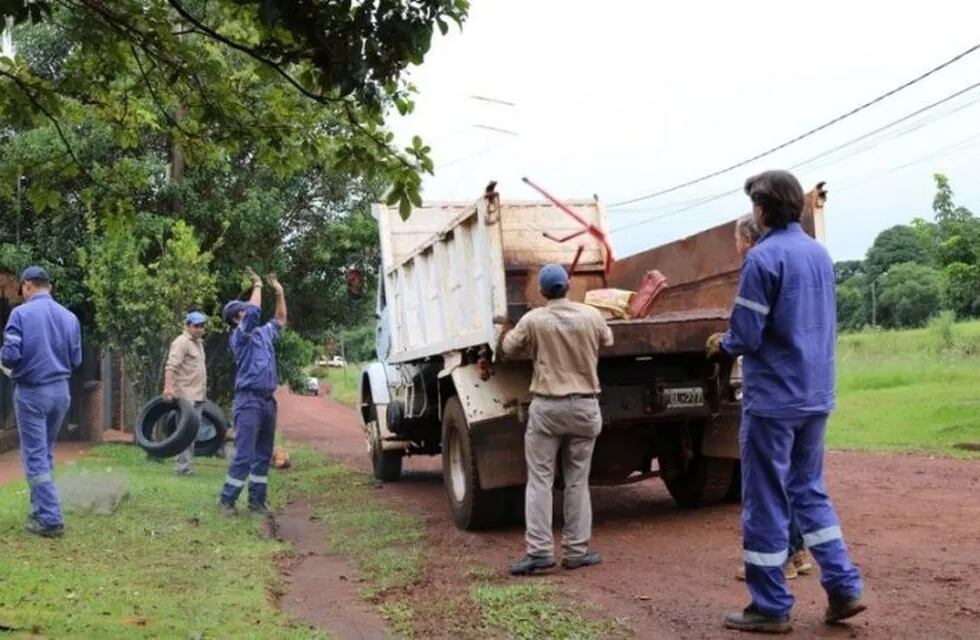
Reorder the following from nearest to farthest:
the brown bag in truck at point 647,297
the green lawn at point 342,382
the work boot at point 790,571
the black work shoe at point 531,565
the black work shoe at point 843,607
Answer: the black work shoe at point 843,607 < the work boot at point 790,571 < the black work shoe at point 531,565 < the brown bag in truck at point 647,297 < the green lawn at point 342,382

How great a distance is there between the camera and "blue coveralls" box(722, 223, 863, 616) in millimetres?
4836

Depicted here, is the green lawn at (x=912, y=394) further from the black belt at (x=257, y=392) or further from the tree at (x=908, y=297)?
the tree at (x=908, y=297)

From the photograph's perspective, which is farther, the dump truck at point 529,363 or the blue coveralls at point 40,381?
the blue coveralls at point 40,381

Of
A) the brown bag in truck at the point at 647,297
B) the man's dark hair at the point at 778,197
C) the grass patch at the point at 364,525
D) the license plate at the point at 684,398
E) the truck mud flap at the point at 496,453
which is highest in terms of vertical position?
the man's dark hair at the point at 778,197

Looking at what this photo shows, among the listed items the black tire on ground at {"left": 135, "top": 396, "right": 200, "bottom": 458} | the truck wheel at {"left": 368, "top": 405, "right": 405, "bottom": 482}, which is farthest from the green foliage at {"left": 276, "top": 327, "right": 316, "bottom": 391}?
the black tire on ground at {"left": 135, "top": 396, "right": 200, "bottom": 458}

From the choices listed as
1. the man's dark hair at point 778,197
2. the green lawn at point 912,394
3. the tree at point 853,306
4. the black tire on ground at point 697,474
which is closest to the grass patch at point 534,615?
the man's dark hair at point 778,197

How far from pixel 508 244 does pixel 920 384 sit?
16.2 meters

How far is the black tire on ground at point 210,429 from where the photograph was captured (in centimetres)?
1214

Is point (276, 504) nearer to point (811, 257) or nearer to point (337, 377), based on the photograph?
point (811, 257)

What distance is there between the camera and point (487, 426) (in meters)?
7.66

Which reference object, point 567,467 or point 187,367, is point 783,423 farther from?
point 187,367

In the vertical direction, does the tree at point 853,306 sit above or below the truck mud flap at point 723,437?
above

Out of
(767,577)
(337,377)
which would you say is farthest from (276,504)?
(337,377)

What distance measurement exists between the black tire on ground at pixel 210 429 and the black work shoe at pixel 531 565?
21.0ft
